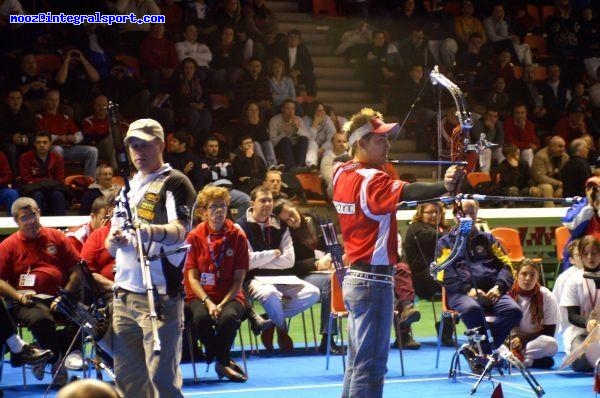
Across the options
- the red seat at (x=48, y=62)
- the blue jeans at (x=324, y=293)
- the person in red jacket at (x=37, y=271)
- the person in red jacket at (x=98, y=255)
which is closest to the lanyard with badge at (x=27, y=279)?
the person in red jacket at (x=37, y=271)

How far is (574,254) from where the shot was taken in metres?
9.72

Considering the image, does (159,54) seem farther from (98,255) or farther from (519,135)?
(98,255)

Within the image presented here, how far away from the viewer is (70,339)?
8.62m

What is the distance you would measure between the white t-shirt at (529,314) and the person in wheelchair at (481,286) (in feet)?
1.45

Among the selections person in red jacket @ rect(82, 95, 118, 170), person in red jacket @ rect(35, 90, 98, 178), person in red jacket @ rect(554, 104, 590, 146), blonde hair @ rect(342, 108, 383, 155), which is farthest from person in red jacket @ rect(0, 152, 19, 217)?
person in red jacket @ rect(554, 104, 590, 146)

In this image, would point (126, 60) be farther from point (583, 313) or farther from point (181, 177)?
point (181, 177)

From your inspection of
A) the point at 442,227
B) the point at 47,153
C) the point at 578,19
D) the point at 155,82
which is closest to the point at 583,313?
the point at 442,227

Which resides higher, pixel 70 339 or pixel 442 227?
pixel 442 227

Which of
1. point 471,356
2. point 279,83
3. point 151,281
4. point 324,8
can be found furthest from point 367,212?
point 324,8

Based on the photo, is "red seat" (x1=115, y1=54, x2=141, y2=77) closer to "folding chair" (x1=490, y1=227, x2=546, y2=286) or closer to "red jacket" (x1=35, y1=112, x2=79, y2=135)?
"red jacket" (x1=35, y1=112, x2=79, y2=135)

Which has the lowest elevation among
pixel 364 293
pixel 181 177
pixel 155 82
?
pixel 364 293

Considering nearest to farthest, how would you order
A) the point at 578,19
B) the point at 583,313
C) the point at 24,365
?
the point at 24,365, the point at 583,313, the point at 578,19

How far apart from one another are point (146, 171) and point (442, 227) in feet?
18.5

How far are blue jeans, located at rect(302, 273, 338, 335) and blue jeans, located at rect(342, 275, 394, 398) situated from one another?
4.19 metres
